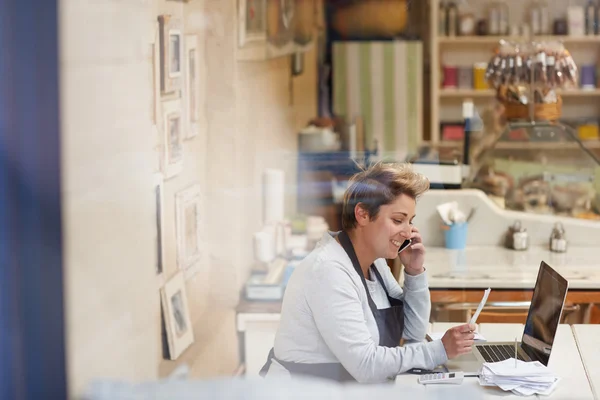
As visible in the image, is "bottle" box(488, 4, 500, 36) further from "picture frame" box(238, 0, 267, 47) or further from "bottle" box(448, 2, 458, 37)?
"picture frame" box(238, 0, 267, 47)

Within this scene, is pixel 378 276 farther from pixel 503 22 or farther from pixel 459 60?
pixel 459 60

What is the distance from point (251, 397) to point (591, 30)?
359 centimetres

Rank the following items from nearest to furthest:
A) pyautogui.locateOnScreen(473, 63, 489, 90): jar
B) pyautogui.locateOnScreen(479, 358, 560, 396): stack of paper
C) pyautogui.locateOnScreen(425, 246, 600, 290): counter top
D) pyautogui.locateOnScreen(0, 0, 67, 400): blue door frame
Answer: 1. pyautogui.locateOnScreen(0, 0, 67, 400): blue door frame
2. pyautogui.locateOnScreen(479, 358, 560, 396): stack of paper
3. pyautogui.locateOnScreen(425, 246, 600, 290): counter top
4. pyautogui.locateOnScreen(473, 63, 489, 90): jar

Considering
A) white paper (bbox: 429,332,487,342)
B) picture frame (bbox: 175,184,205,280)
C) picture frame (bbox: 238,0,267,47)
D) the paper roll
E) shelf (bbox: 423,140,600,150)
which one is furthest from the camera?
the paper roll

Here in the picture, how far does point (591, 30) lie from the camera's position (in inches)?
169

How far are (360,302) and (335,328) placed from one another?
3.5 inches

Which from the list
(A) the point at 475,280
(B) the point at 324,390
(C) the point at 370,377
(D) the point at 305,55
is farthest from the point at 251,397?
(D) the point at 305,55

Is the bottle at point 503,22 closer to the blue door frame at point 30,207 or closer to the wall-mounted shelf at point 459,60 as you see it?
the wall-mounted shelf at point 459,60

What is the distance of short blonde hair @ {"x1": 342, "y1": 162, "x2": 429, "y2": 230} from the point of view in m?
2.00

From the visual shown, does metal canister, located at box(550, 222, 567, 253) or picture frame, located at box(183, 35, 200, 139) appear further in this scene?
metal canister, located at box(550, 222, 567, 253)

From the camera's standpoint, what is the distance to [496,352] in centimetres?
212

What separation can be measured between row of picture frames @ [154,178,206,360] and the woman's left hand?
22.4 inches

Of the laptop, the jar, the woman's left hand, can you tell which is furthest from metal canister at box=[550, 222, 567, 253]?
the jar

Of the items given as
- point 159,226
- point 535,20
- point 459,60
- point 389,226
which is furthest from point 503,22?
point 159,226
